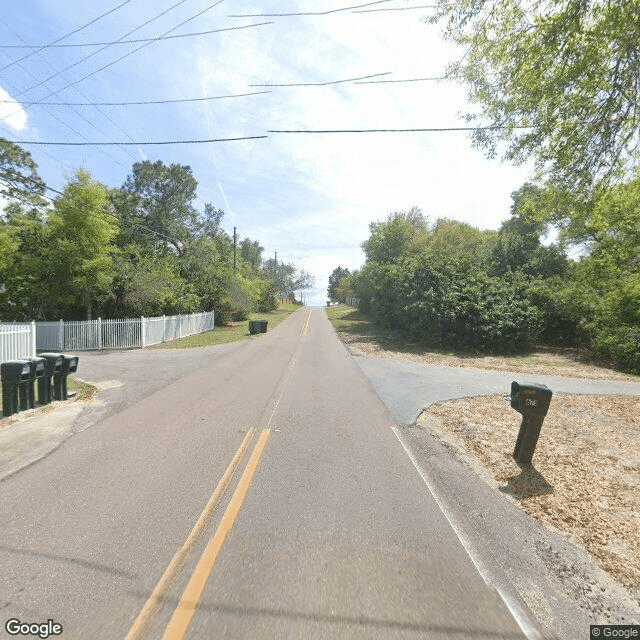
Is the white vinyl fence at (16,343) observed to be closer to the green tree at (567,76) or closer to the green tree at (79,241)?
the green tree at (79,241)

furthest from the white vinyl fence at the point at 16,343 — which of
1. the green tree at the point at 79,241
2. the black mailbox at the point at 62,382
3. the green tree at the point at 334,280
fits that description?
the green tree at the point at 334,280

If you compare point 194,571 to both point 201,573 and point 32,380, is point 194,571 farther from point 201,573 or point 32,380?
point 32,380

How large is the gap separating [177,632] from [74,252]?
63.6 feet

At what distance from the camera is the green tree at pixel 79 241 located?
1730cm

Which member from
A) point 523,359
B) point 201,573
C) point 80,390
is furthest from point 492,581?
point 523,359

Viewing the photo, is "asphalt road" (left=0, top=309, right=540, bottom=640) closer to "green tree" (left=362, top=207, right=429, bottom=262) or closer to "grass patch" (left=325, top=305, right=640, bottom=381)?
"grass patch" (left=325, top=305, right=640, bottom=381)

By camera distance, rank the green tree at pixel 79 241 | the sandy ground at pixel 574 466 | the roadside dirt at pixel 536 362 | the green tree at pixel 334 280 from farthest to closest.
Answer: the green tree at pixel 334 280
the green tree at pixel 79 241
the roadside dirt at pixel 536 362
the sandy ground at pixel 574 466

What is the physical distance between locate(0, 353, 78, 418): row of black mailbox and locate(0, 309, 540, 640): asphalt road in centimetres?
187

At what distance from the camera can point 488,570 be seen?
296 cm

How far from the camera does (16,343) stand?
10.4 meters

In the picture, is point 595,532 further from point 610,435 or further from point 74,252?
point 74,252

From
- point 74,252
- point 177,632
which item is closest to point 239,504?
point 177,632

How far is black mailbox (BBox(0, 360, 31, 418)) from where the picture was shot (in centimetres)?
656

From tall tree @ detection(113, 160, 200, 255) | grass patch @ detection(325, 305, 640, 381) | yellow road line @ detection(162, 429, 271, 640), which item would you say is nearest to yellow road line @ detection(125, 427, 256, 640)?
yellow road line @ detection(162, 429, 271, 640)
